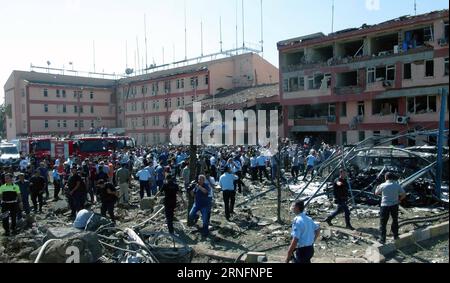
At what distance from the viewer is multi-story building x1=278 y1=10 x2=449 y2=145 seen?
2716cm

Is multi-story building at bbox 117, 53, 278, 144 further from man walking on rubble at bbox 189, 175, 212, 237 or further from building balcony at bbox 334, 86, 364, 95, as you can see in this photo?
man walking on rubble at bbox 189, 175, 212, 237

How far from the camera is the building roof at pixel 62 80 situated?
5616 cm

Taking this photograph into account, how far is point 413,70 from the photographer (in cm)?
2797

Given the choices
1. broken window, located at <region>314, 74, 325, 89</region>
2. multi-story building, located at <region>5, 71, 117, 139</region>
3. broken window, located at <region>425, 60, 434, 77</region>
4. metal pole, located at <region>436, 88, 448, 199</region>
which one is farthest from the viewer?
multi-story building, located at <region>5, 71, 117, 139</region>

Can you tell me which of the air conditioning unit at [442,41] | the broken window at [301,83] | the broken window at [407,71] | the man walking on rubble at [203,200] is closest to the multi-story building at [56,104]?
the broken window at [301,83]

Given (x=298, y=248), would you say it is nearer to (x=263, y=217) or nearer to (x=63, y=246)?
(x=63, y=246)

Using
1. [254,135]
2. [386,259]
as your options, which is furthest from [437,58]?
[386,259]

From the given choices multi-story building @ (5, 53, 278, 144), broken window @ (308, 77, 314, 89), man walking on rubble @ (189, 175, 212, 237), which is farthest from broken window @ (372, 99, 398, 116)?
man walking on rubble @ (189, 175, 212, 237)

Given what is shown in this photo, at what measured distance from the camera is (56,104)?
57344 millimetres

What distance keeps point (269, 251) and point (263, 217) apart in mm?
3351

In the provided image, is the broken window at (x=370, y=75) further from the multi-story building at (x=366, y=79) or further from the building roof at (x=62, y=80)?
the building roof at (x=62, y=80)

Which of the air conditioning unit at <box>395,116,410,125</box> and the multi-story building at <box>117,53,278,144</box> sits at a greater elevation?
the multi-story building at <box>117,53,278,144</box>

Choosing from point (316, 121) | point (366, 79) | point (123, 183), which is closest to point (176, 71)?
point (316, 121)

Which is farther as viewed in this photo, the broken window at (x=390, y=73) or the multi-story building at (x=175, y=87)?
the multi-story building at (x=175, y=87)
